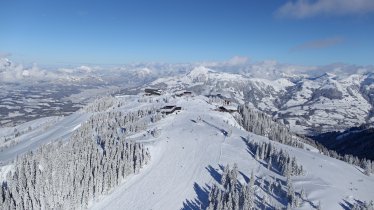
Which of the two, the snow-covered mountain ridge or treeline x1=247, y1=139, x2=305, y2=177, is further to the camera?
treeline x1=247, y1=139, x2=305, y2=177

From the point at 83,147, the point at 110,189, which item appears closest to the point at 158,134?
the point at 83,147

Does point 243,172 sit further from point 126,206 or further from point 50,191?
point 50,191

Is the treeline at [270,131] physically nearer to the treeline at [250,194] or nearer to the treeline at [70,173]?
the treeline at [250,194]

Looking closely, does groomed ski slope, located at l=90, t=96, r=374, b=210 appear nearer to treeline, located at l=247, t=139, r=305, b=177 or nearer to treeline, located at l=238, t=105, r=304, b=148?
treeline, located at l=247, t=139, r=305, b=177

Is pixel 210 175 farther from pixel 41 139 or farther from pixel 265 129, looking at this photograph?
pixel 41 139

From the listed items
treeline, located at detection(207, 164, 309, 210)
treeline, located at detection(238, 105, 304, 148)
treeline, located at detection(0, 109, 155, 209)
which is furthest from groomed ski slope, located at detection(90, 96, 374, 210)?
treeline, located at detection(238, 105, 304, 148)

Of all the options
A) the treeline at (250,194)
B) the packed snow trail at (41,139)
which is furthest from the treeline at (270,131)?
the packed snow trail at (41,139)

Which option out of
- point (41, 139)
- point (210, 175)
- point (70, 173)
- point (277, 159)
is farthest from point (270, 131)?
point (41, 139)
